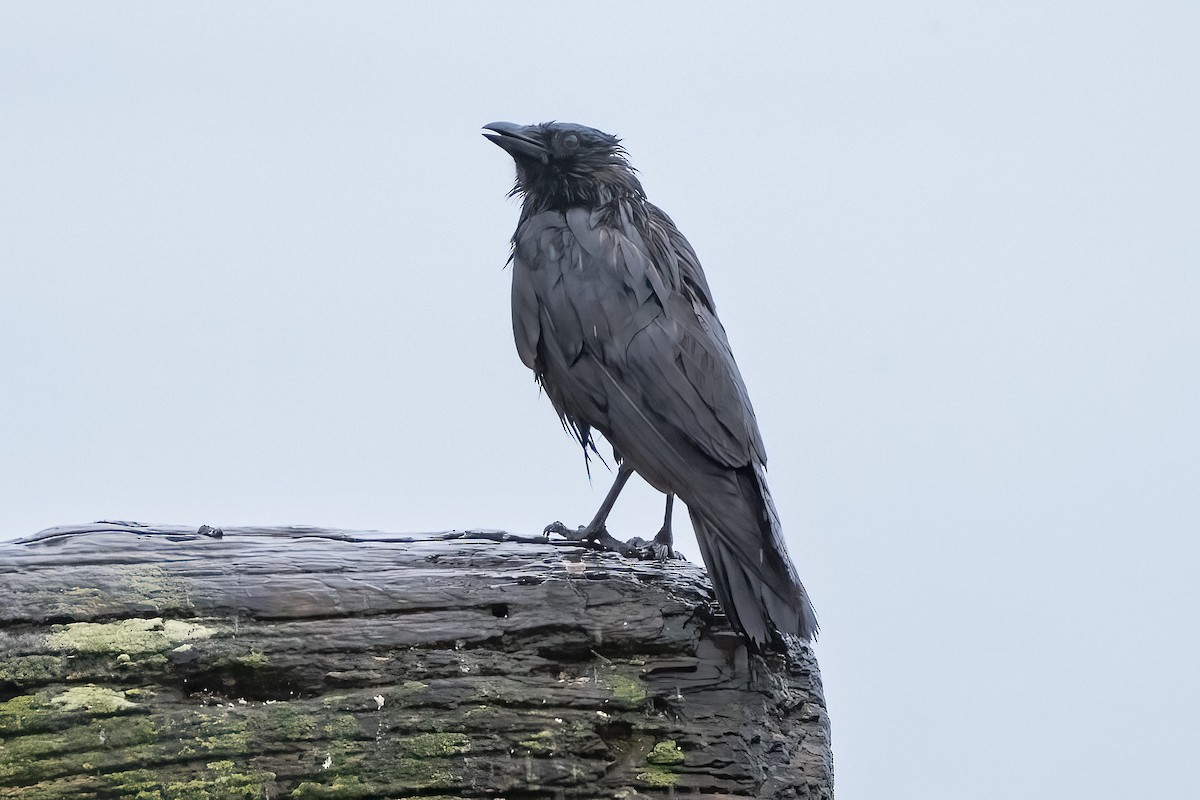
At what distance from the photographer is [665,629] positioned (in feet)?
11.4

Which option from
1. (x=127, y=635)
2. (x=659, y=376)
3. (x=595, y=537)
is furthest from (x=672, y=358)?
(x=127, y=635)

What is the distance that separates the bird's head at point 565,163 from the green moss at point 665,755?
1.90 meters

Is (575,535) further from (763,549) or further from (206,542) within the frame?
(206,542)

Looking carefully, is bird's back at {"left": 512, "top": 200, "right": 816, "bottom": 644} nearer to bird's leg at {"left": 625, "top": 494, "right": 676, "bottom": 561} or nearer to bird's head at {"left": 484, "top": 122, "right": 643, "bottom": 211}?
bird's head at {"left": 484, "top": 122, "right": 643, "bottom": 211}

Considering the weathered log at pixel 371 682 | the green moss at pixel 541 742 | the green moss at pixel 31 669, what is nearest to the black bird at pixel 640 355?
the weathered log at pixel 371 682

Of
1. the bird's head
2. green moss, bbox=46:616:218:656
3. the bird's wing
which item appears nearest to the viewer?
green moss, bbox=46:616:218:656

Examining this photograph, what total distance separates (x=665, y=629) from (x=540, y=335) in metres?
1.05

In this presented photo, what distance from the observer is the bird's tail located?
333cm

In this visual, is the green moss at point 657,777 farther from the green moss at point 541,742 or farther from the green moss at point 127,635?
the green moss at point 127,635

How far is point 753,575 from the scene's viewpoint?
11.0 ft

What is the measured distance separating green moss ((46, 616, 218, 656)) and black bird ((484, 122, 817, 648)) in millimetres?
1338

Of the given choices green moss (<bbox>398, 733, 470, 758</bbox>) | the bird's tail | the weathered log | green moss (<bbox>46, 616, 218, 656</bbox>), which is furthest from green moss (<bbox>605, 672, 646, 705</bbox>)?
green moss (<bbox>46, 616, 218, 656</bbox>)

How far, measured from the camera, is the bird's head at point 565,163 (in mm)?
4266

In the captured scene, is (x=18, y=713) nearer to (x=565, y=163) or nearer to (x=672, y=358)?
(x=672, y=358)
